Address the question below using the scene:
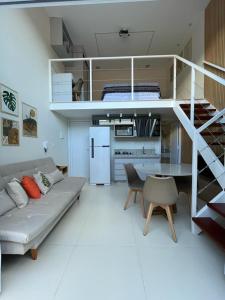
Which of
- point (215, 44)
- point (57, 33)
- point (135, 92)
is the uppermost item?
point (57, 33)

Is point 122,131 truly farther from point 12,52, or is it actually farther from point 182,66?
point 12,52

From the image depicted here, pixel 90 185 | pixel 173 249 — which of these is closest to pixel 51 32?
pixel 90 185

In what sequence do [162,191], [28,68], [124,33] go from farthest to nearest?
1. [124,33]
2. [28,68]
3. [162,191]

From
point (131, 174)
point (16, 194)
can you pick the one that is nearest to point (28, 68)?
point (16, 194)

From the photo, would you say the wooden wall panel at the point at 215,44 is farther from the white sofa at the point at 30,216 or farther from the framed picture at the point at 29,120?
the framed picture at the point at 29,120

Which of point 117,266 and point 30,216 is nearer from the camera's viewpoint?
point 117,266

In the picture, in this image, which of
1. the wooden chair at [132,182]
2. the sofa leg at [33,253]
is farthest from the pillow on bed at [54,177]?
the sofa leg at [33,253]

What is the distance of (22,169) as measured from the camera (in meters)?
3.21

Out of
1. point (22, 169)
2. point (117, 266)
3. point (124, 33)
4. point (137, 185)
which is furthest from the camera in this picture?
point (124, 33)

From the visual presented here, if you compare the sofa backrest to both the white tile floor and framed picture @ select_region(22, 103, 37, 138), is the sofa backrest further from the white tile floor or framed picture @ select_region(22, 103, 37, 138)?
the white tile floor

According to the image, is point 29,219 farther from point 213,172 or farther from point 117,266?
point 213,172

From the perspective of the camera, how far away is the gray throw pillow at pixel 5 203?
2236mm

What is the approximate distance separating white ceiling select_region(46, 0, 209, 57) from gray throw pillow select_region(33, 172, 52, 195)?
3908mm

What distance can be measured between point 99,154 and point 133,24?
3580mm
